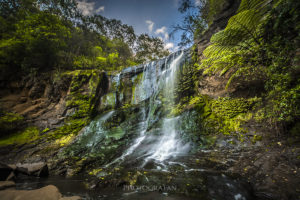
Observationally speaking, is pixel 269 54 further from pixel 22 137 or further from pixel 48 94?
pixel 48 94

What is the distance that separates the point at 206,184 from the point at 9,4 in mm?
20276

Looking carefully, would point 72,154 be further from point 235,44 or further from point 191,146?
point 235,44

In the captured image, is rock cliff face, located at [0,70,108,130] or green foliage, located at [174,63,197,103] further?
rock cliff face, located at [0,70,108,130]

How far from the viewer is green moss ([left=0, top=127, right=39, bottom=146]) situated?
19.8 feet

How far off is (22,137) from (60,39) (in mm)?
8574

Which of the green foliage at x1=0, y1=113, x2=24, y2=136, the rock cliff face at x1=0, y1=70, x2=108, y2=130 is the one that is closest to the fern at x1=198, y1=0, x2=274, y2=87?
the rock cliff face at x1=0, y1=70, x2=108, y2=130

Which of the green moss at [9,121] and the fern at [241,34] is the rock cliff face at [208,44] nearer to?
the fern at [241,34]

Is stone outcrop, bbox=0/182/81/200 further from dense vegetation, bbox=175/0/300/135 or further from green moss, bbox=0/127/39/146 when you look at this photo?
green moss, bbox=0/127/39/146

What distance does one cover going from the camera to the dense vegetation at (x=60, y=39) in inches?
366

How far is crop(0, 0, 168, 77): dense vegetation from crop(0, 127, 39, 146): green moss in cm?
532

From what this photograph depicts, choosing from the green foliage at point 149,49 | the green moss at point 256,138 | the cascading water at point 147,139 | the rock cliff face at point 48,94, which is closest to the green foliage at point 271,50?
the green moss at point 256,138

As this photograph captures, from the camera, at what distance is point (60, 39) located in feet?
35.6

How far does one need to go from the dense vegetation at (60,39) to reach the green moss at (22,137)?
532cm

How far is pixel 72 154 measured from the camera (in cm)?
465
